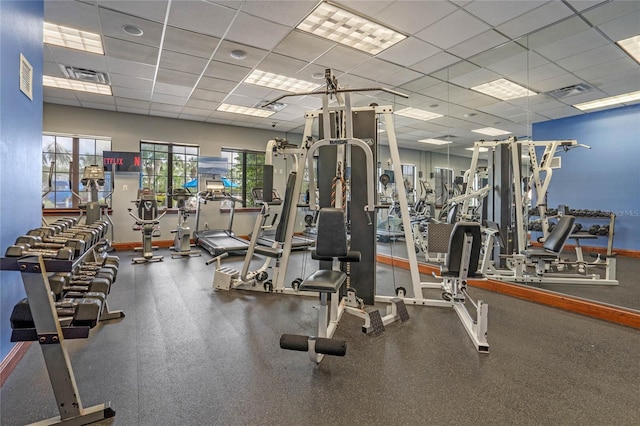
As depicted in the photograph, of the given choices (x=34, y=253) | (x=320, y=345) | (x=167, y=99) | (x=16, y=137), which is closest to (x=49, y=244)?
(x=34, y=253)

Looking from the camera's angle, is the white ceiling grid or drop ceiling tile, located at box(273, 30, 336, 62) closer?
the white ceiling grid

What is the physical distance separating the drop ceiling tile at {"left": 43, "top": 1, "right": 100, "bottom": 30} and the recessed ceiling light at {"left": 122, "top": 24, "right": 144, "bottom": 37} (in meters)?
0.26

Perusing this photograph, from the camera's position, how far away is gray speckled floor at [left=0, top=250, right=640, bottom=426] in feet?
5.54

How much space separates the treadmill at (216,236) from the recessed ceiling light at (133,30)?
3690 millimetres

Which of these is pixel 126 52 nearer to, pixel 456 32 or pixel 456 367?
pixel 456 32

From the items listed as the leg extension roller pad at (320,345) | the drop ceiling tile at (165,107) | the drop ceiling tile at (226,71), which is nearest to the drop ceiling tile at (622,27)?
the leg extension roller pad at (320,345)

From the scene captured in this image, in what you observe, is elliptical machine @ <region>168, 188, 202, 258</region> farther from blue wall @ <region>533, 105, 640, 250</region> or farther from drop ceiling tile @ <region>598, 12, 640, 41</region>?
drop ceiling tile @ <region>598, 12, 640, 41</region>

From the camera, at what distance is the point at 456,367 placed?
2178mm

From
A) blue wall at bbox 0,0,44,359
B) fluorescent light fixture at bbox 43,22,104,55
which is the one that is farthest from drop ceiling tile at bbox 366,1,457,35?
fluorescent light fixture at bbox 43,22,104,55

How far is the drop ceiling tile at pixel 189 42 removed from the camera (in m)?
3.64

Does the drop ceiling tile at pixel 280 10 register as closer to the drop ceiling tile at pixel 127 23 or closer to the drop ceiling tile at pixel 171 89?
the drop ceiling tile at pixel 127 23

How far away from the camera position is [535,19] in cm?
335

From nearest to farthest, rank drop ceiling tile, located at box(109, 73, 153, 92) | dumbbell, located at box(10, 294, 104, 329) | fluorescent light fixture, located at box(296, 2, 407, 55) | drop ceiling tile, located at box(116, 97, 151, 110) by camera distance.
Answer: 1. dumbbell, located at box(10, 294, 104, 329)
2. fluorescent light fixture, located at box(296, 2, 407, 55)
3. drop ceiling tile, located at box(109, 73, 153, 92)
4. drop ceiling tile, located at box(116, 97, 151, 110)

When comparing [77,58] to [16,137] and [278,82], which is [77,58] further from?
[16,137]
